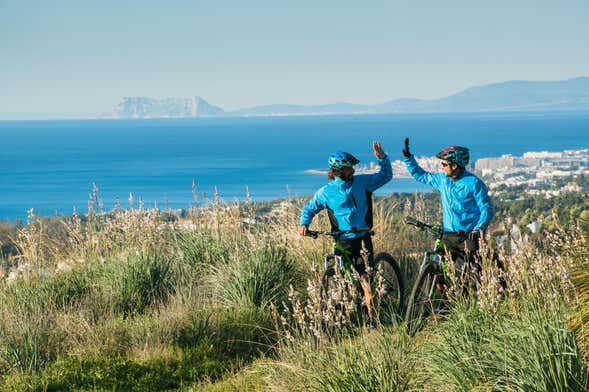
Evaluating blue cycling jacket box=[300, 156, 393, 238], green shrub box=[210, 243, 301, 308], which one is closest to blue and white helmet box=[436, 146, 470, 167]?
blue cycling jacket box=[300, 156, 393, 238]

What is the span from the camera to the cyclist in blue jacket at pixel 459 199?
22.4 ft

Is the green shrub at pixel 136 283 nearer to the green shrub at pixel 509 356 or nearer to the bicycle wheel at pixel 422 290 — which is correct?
the bicycle wheel at pixel 422 290

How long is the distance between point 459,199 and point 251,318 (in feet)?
8.30

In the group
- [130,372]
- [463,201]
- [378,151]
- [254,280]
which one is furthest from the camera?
[254,280]

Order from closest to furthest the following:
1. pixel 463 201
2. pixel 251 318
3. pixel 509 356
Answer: pixel 509 356 → pixel 463 201 → pixel 251 318

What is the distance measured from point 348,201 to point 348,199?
21 millimetres

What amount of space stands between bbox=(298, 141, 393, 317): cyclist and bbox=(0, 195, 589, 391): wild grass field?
584 millimetres

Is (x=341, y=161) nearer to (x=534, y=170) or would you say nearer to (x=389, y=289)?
(x=389, y=289)

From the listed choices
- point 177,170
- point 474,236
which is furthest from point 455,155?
point 177,170

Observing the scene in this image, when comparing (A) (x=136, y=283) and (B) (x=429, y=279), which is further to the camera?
(A) (x=136, y=283)

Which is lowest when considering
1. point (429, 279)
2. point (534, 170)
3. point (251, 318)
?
point (534, 170)

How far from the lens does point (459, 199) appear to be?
6.94m

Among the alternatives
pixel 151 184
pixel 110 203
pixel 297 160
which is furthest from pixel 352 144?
pixel 110 203

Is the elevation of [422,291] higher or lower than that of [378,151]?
A: lower
